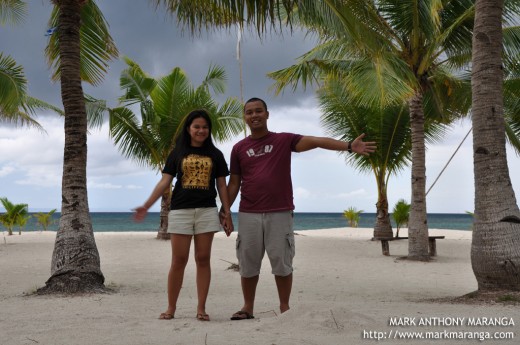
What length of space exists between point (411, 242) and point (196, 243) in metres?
9.13

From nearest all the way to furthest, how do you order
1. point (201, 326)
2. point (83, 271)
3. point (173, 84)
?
1. point (201, 326)
2. point (83, 271)
3. point (173, 84)

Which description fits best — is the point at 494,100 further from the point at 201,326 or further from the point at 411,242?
the point at 411,242

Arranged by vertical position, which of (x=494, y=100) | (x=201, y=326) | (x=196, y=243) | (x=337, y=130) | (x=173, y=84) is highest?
(x=173, y=84)

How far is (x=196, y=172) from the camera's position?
5023 millimetres

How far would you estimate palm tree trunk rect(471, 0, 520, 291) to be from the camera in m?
6.58

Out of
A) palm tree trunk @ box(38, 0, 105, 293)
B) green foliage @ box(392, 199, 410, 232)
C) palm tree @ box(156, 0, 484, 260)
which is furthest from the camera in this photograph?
green foliage @ box(392, 199, 410, 232)

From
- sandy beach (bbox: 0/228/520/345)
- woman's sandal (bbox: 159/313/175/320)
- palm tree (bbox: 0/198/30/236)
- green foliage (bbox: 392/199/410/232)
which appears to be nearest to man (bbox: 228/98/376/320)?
sandy beach (bbox: 0/228/520/345)

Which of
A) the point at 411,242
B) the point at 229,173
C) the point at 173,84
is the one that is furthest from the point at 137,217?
the point at 173,84

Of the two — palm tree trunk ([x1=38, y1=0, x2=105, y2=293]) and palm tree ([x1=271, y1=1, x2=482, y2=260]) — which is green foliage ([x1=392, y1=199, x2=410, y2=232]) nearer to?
palm tree ([x1=271, y1=1, x2=482, y2=260])

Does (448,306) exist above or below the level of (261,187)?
below

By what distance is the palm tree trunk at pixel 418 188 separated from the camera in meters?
12.6

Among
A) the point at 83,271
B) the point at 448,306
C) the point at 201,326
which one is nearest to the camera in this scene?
the point at 201,326

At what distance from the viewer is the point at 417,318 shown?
16.0ft

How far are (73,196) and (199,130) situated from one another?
12.3 ft
